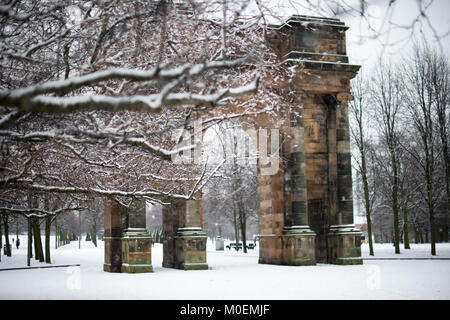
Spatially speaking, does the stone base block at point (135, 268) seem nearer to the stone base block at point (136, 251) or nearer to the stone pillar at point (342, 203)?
the stone base block at point (136, 251)

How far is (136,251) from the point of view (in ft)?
65.5

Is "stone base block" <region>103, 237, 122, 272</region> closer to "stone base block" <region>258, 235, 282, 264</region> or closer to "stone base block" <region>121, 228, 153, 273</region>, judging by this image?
"stone base block" <region>121, 228, 153, 273</region>

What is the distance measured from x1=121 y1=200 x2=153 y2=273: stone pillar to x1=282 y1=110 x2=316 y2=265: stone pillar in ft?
20.6

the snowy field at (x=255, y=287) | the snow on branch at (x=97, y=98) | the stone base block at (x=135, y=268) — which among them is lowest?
the stone base block at (x=135, y=268)

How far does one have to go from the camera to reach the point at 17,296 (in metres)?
12.2

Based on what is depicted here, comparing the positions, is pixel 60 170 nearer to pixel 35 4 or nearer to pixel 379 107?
pixel 35 4

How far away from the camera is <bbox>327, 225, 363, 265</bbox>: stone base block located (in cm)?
2292

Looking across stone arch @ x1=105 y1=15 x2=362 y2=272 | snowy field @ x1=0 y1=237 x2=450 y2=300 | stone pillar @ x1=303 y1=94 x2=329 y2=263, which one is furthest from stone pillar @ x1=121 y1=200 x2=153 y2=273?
stone pillar @ x1=303 y1=94 x2=329 y2=263

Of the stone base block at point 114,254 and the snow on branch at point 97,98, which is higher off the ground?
the snow on branch at point 97,98

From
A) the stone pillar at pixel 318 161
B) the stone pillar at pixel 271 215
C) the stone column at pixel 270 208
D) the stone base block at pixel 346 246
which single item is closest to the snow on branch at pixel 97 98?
the stone column at pixel 270 208

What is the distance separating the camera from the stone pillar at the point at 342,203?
75.9 feet

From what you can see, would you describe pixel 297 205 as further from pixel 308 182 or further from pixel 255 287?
pixel 255 287
